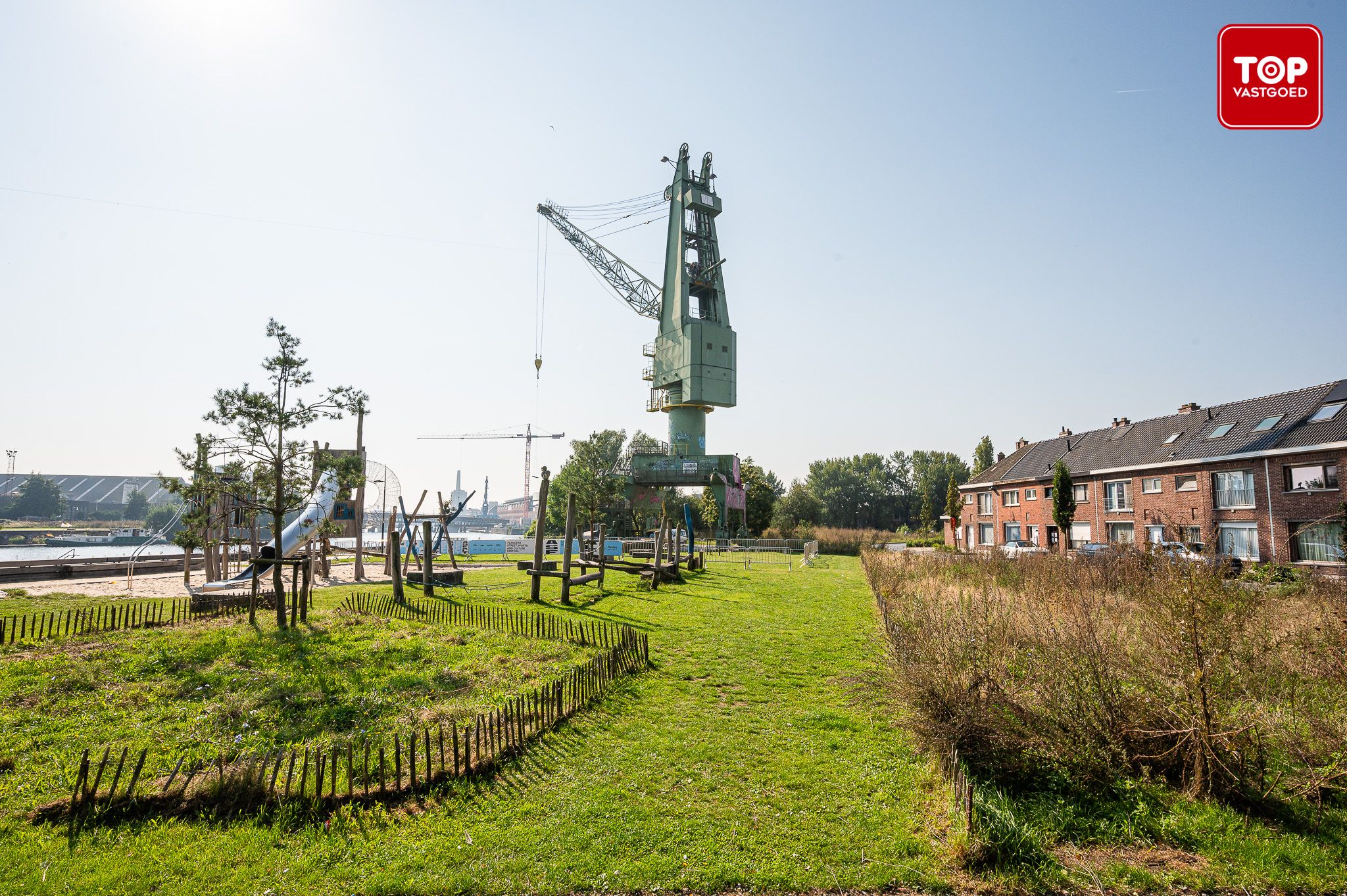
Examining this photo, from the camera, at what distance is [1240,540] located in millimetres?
27312

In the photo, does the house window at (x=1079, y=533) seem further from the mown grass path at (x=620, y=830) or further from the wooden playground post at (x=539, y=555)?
the mown grass path at (x=620, y=830)

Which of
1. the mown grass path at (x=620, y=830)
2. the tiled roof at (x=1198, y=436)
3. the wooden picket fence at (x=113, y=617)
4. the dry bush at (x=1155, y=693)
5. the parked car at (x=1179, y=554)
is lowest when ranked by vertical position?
the mown grass path at (x=620, y=830)

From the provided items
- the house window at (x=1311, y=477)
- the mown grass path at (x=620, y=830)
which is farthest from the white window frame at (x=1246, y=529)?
the mown grass path at (x=620, y=830)

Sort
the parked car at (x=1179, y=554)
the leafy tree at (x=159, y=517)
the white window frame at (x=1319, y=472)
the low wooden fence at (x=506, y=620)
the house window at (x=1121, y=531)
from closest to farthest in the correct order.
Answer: the parked car at (x=1179, y=554), the low wooden fence at (x=506, y=620), the white window frame at (x=1319, y=472), the house window at (x=1121, y=531), the leafy tree at (x=159, y=517)

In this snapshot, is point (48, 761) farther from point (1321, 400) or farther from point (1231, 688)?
point (1321, 400)

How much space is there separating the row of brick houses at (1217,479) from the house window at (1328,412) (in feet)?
0.15

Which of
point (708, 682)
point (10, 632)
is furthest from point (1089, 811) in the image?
point (10, 632)

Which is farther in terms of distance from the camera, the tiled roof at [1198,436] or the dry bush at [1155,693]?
the tiled roof at [1198,436]

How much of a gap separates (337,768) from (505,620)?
24.5 ft

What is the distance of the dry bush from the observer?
20.3 ft

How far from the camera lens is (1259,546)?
2609 centimetres

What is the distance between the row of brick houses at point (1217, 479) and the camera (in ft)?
79.8

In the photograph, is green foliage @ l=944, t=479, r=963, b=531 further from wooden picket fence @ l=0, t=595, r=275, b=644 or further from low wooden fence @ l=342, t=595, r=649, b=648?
wooden picket fence @ l=0, t=595, r=275, b=644

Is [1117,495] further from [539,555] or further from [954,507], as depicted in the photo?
[539,555]
